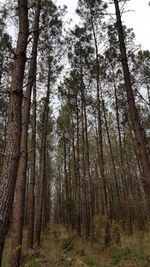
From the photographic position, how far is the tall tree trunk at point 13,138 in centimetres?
328

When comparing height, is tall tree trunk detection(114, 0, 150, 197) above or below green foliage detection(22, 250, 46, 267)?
above

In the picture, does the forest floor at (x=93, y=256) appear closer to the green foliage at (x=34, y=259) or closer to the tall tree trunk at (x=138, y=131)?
the green foliage at (x=34, y=259)

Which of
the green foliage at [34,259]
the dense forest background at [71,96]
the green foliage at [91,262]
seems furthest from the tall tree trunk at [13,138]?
the green foliage at [91,262]

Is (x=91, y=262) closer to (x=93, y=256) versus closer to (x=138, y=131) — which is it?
(x=93, y=256)

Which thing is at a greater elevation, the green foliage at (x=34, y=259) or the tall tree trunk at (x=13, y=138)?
the tall tree trunk at (x=13, y=138)

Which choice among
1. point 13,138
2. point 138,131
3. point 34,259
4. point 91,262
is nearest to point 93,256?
point 91,262

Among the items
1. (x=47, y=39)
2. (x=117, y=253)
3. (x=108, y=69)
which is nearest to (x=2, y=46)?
(x=47, y=39)

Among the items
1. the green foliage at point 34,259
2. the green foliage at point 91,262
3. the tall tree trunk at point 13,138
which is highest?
the tall tree trunk at point 13,138

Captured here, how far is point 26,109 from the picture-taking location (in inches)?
256

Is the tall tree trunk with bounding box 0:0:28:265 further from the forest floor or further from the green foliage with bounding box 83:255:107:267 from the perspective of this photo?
the green foliage with bounding box 83:255:107:267

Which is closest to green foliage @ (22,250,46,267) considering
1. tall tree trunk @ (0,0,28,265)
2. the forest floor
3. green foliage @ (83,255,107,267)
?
the forest floor

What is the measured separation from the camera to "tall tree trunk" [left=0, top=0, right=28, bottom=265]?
3281mm

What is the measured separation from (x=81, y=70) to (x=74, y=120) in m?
4.26

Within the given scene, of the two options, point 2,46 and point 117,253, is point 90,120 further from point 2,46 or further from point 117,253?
point 117,253
